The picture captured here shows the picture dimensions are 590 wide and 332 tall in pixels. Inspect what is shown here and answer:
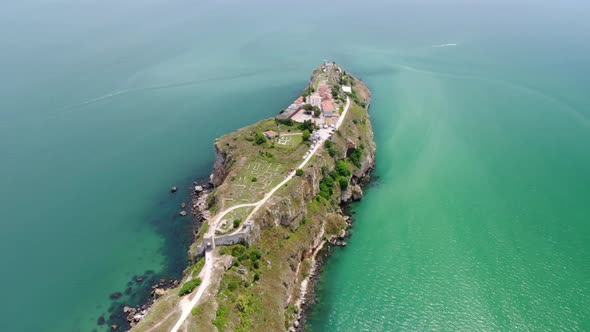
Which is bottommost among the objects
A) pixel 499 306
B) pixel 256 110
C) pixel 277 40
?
pixel 499 306

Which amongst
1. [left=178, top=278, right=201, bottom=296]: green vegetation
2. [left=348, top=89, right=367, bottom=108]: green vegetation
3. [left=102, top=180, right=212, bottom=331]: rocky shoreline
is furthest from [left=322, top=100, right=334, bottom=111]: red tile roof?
[left=178, top=278, right=201, bottom=296]: green vegetation

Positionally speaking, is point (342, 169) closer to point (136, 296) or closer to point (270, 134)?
point (270, 134)

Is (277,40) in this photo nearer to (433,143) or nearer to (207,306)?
(433,143)

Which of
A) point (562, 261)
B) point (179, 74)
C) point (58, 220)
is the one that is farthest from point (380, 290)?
point (179, 74)

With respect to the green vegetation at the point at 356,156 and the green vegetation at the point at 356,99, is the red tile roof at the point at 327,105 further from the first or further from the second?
the green vegetation at the point at 356,156

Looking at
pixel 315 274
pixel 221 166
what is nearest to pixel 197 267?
pixel 315 274

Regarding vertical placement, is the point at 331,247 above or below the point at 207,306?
below

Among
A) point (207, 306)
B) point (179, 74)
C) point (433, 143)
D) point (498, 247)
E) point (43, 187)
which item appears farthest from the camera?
point (179, 74)
